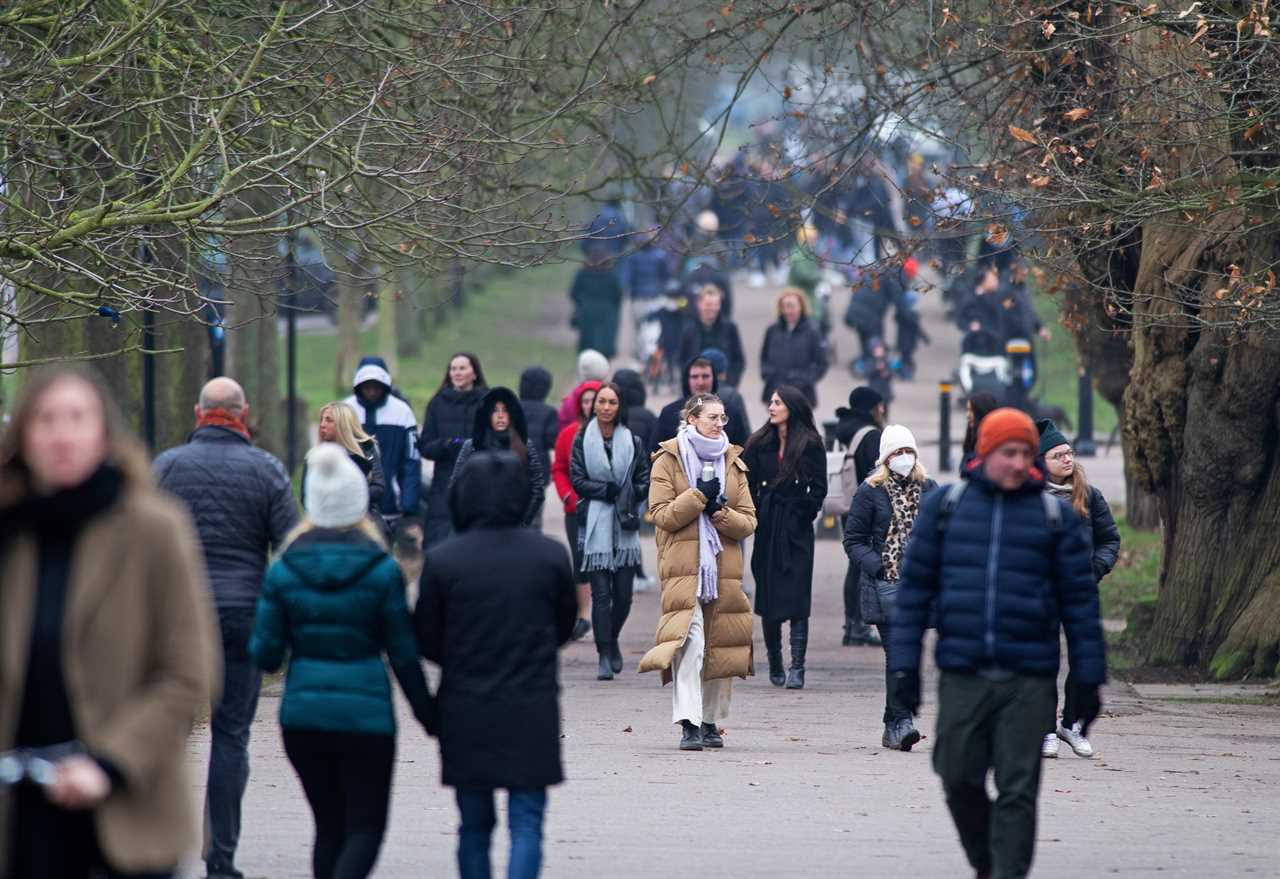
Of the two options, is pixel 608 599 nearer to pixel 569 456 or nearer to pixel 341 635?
pixel 569 456

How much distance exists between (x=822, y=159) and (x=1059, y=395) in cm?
1788

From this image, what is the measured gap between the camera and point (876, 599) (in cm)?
1006

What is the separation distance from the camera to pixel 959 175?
12.5 meters

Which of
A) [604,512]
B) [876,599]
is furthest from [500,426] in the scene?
[876,599]

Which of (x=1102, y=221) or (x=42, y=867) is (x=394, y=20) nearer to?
(x=1102, y=221)

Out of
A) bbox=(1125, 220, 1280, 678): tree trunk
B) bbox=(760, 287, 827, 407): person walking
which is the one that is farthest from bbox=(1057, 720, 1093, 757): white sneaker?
bbox=(760, 287, 827, 407): person walking

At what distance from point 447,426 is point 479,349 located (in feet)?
A: 81.0

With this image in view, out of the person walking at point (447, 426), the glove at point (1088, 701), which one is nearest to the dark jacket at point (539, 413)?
the person walking at point (447, 426)

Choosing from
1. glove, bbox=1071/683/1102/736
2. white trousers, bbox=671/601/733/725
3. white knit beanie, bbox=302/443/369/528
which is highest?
white knit beanie, bbox=302/443/369/528

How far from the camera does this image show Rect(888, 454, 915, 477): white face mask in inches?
388

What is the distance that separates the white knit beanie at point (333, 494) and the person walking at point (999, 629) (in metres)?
1.70

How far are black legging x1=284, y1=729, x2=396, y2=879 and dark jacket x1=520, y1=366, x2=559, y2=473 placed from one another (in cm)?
843

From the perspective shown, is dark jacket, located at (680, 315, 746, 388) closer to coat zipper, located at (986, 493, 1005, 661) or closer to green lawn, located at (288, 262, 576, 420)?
green lawn, located at (288, 262, 576, 420)

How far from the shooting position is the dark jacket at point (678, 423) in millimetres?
12961
